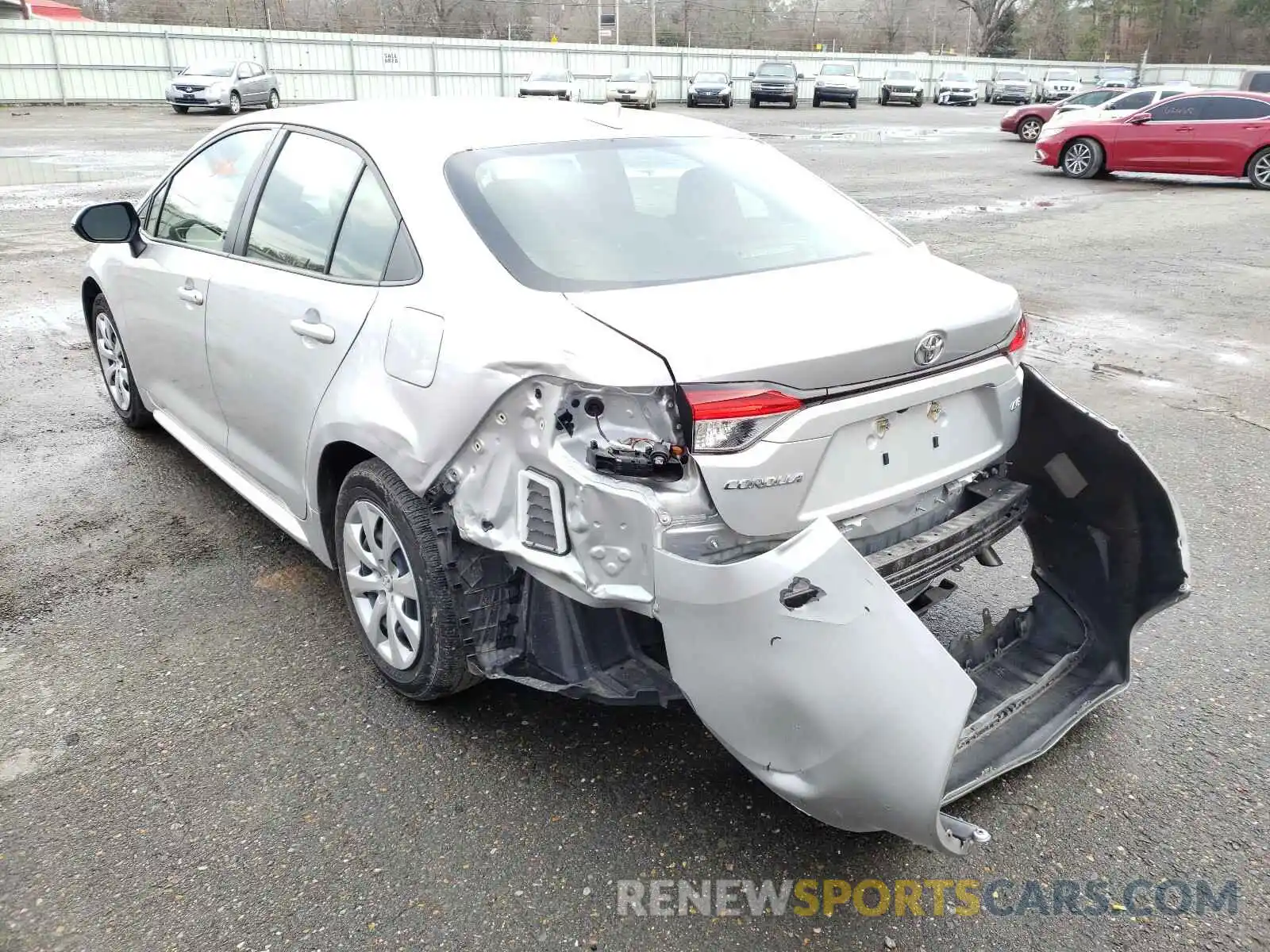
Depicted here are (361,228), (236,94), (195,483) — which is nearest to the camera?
(361,228)

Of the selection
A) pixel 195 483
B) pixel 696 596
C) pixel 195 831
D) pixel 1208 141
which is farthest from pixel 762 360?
pixel 1208 141

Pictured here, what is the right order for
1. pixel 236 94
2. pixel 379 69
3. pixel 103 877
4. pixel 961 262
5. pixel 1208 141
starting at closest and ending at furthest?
pixel 103 877, pixel 961 262, pixel 1208 141, pixel 236 94, pixel 379 69

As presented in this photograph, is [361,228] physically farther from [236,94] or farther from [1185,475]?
[236,94]

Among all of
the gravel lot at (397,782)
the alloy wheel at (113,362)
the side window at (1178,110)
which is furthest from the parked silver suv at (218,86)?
the gravel lot at (397,782)

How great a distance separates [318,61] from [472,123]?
35728 millimetres

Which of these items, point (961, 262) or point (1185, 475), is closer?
point (1185, 475)

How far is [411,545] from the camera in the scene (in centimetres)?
285

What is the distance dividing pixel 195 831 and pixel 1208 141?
1891 centimetres

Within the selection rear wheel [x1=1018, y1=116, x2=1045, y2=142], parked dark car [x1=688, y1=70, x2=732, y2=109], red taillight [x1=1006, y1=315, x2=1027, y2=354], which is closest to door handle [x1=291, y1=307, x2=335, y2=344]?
red taillight [x1=1006, y1=315, x2=1027, y2=354]

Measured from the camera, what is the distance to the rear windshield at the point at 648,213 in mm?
2803

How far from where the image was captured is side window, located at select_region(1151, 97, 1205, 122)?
16672mm

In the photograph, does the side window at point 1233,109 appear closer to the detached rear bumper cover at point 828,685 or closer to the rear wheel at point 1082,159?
the rear wheel at point 1082,159

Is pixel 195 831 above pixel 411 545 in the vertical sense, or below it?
below

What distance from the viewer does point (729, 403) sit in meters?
2.26
